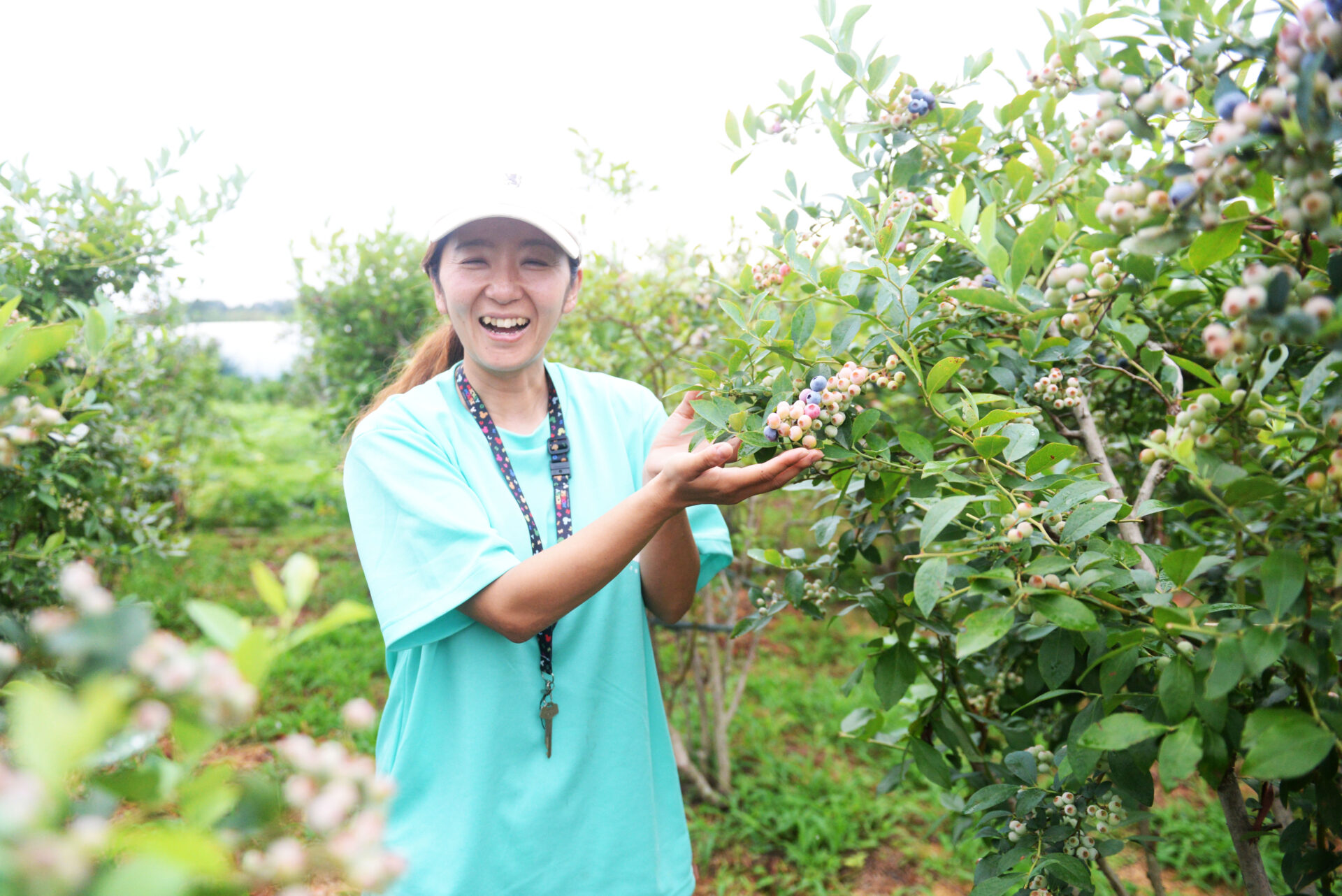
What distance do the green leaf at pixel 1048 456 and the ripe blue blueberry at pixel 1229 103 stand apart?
0.42m

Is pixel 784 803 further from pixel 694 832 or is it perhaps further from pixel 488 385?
→ pixel 488 385

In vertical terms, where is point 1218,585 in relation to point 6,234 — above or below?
below

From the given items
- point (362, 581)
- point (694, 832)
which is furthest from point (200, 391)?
point (694, 832)

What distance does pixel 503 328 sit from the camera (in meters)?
1.61

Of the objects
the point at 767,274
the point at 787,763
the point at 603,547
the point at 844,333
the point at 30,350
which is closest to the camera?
the point at 30,350

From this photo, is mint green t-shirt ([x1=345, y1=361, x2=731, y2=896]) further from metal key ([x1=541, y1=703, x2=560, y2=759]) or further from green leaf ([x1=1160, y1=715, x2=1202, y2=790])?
green leaf ([x1=1160, y1=715, x2=1202, y2=790])

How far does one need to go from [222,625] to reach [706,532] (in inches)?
53.5

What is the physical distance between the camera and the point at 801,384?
45.3 inches

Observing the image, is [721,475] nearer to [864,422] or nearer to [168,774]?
[864,422]

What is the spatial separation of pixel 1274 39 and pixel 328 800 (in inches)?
37.8

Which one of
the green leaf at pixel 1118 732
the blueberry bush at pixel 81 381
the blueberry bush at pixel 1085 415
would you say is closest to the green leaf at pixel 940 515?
the blueberry bush at pixel 1085 415

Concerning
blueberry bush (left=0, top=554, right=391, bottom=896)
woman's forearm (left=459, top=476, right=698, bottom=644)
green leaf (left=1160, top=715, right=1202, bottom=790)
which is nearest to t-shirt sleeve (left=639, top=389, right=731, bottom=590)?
woman's forearm (left=459, top=476, right=698, bottom=644)

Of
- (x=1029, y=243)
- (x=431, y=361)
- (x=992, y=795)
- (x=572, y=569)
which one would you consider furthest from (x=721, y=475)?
(x=431, y=361)

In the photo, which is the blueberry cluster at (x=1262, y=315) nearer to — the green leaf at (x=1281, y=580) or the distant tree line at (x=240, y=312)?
the green leaf at (x=1281, y=580)
